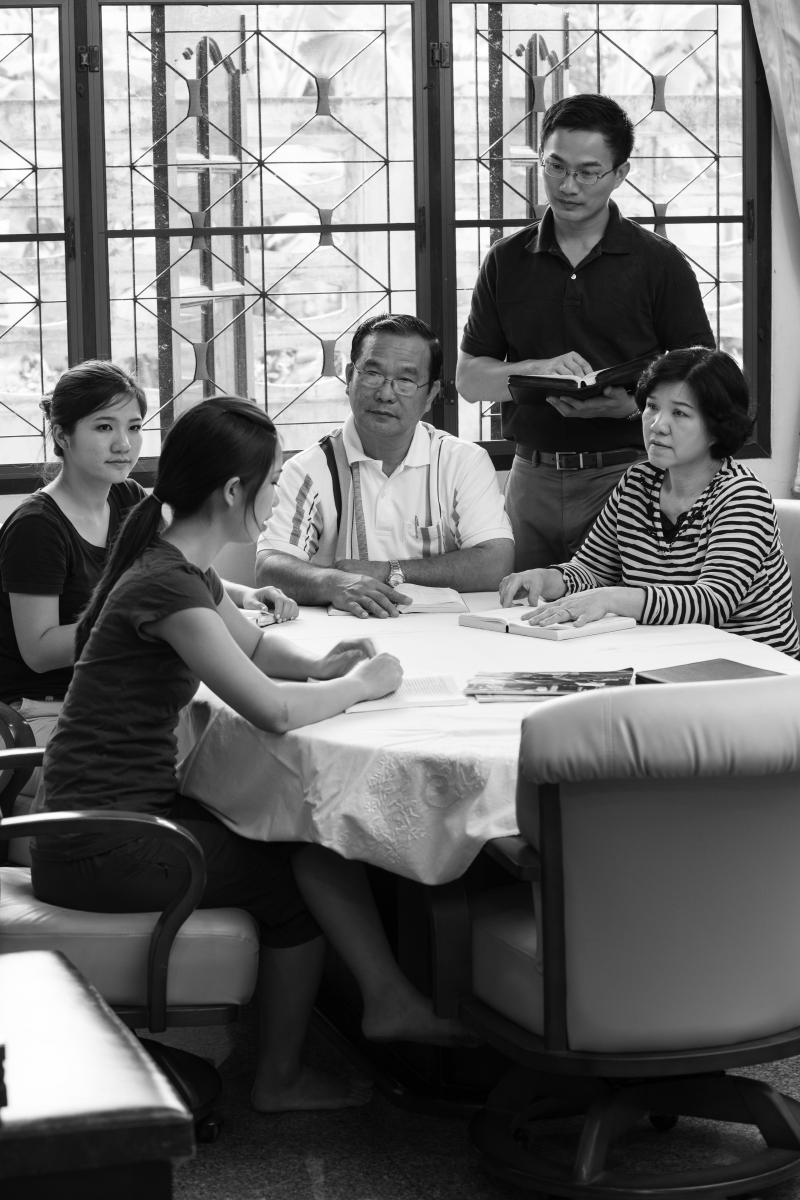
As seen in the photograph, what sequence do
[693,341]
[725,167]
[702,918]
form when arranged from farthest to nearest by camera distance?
[725,167] < [693,341] < [702,918]

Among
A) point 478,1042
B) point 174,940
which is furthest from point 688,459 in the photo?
point 174,940

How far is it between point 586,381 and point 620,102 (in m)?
1.77

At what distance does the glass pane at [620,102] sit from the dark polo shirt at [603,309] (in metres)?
0.98

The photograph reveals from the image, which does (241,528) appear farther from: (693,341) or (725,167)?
(725,167)

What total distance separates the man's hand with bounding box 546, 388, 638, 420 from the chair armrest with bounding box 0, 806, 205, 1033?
5.79 ft

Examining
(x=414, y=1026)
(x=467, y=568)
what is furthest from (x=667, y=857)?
(x=467, y=568)

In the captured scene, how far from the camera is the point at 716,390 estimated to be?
9.63ft

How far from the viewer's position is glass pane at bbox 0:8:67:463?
4.41 metres

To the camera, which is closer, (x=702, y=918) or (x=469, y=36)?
(x=702, y=918)

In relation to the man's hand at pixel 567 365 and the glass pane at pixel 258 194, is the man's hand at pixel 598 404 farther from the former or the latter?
the glass pane at pixel 258 194

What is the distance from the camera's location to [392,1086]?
2.37 meters

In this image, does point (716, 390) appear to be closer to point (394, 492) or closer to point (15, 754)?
point (394, 492)

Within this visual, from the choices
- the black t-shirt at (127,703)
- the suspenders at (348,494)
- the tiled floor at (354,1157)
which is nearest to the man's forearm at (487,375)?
the suspenders at (348,494)

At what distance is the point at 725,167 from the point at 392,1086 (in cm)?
340
